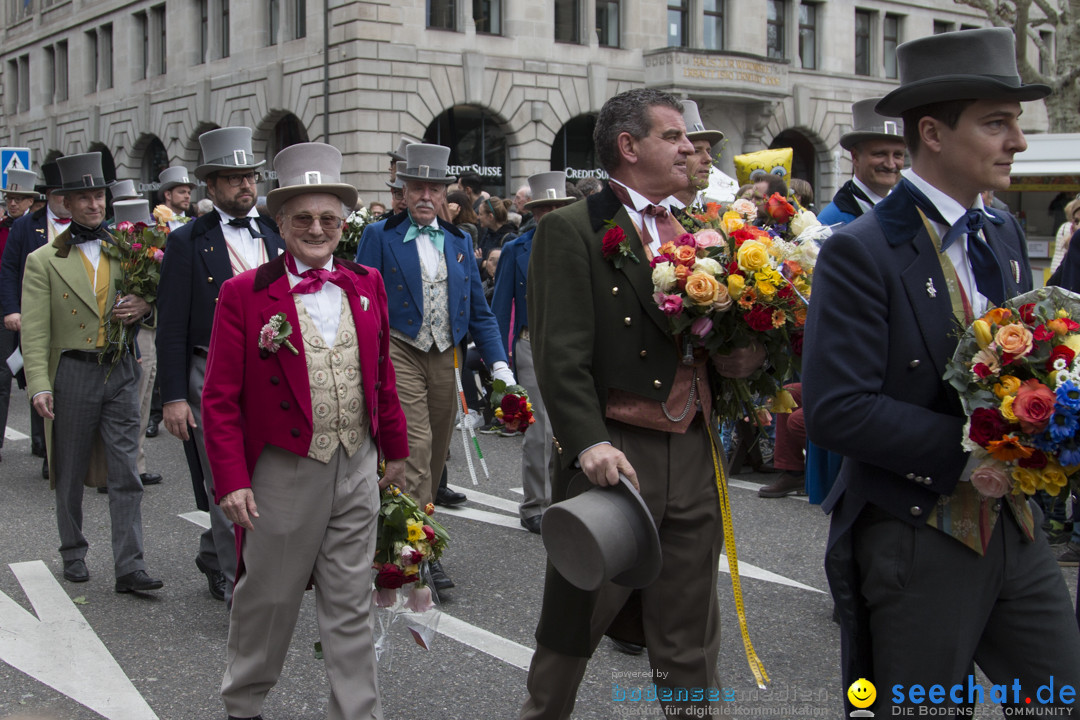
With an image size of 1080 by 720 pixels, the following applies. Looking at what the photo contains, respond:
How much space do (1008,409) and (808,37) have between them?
33.8 m

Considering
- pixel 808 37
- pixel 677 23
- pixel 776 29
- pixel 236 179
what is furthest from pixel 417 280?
pixel 808 37

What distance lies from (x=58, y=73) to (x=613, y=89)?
73.5 ft

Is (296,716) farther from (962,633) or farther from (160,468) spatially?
(160,468)

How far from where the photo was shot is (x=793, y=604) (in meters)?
5.73

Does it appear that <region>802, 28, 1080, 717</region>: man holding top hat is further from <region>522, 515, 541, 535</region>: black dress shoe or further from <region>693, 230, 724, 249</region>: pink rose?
<region>522, 515, 541, 535</region>: black dress shoe

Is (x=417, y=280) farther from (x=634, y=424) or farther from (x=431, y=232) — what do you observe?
(x=634, y=424)

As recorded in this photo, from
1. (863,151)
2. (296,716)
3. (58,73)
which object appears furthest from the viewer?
(58,73)

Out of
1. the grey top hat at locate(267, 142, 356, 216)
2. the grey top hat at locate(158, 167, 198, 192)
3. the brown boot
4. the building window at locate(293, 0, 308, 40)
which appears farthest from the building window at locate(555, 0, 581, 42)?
the grey top hat at locate(267, 142, 356, 216)

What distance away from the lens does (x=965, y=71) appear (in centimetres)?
277

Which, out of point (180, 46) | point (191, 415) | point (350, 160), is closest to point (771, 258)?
point (191, 415)

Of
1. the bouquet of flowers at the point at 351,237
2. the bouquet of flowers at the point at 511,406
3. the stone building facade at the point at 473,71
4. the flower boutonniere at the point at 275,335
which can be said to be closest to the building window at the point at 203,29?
the stone building facade at the point at 473,71

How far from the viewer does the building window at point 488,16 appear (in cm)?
2819

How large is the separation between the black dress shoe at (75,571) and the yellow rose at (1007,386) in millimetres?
5267

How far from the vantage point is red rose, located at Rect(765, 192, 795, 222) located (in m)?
3.97
